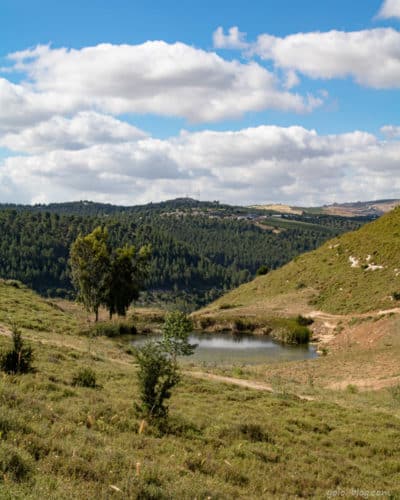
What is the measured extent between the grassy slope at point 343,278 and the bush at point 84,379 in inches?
2084

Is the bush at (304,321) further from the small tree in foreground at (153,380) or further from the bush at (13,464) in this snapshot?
the bush at (13,464)

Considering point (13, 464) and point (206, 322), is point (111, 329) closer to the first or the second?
point (206, 322)

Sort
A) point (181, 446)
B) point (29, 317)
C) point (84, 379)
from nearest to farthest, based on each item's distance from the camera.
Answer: point (181, 446)
point (84, 379)
point (29, 317)

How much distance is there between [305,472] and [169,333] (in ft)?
80.4

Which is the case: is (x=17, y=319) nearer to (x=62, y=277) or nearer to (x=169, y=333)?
(x=169, y=333)

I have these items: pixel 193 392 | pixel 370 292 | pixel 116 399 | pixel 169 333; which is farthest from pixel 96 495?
pixel 370 292

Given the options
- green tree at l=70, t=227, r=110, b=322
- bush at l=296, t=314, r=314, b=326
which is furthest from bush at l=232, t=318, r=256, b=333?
green tree at l=70, t=227, r=110, b=322

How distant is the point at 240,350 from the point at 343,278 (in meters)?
28.1

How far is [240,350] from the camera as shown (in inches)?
2315

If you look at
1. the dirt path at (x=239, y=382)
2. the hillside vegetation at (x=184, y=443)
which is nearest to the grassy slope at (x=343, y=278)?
the dirt path at (x=239, y=382)

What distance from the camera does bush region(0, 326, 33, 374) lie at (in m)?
19.7

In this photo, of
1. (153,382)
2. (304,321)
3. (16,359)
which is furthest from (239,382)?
(304,321)

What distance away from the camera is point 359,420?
22.3m

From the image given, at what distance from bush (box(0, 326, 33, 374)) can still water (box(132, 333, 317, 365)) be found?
28079 mm
